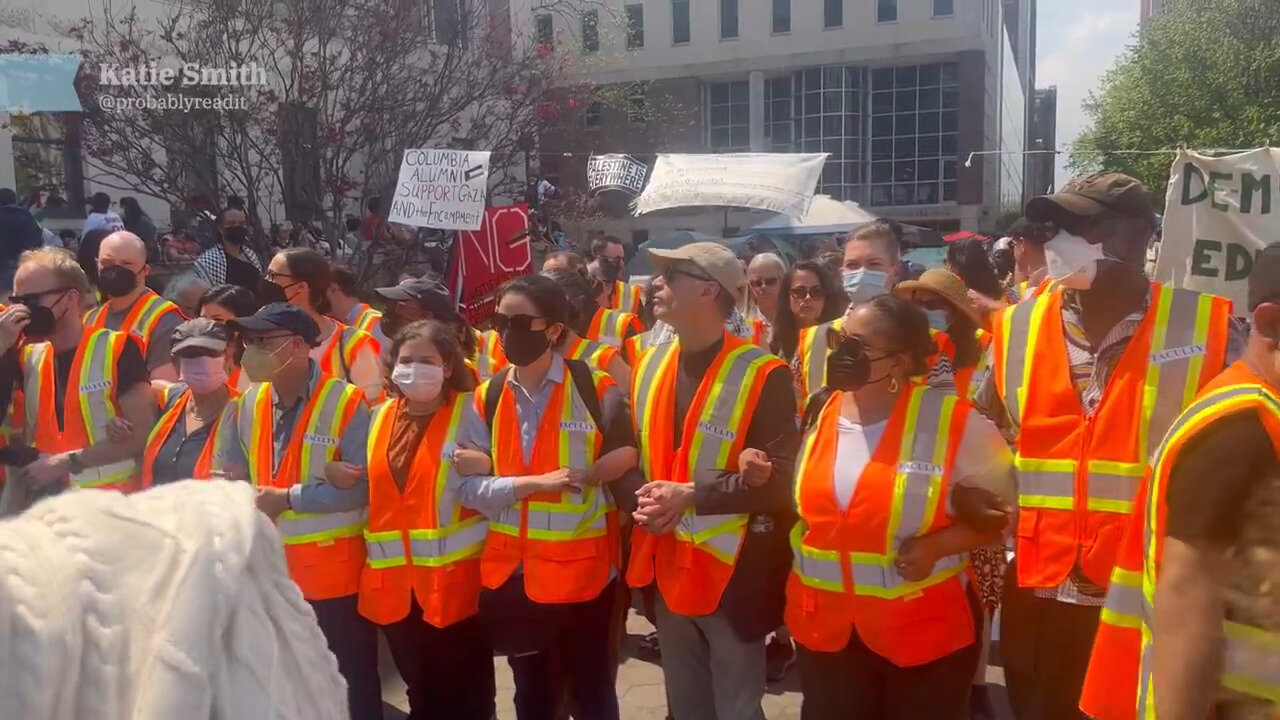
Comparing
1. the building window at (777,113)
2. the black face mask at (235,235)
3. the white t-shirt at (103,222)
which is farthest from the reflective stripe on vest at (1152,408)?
→ the building window at (777,113)

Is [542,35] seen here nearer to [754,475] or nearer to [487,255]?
[487,255]

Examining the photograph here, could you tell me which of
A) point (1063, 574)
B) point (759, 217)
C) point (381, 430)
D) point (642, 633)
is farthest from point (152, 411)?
point (759, 217)

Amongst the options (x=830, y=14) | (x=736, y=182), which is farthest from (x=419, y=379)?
(x=830, y=14)

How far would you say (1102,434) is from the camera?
9.37 ft

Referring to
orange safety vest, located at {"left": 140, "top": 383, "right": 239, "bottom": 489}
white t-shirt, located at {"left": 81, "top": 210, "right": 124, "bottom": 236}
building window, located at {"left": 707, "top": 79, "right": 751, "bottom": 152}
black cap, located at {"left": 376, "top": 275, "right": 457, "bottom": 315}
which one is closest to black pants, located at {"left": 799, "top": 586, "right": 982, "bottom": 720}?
orange safety vest, located at {"left": 140, "top": 383, "right": 239, "bottom": 489}

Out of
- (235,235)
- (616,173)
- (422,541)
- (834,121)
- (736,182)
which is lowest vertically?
(422,541)

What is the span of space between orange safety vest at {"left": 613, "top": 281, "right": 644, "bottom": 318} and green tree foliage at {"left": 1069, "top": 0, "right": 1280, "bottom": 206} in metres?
19.6

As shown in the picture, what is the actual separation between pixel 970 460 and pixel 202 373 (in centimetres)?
278

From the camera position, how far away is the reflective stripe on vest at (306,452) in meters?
3.59

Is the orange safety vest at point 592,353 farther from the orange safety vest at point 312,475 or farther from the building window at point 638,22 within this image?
the building window at point 638,22

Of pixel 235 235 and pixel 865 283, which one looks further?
pixel 235 235

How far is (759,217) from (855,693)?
3282 cm

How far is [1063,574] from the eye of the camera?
2855mm

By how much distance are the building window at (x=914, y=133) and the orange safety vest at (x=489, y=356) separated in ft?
116
